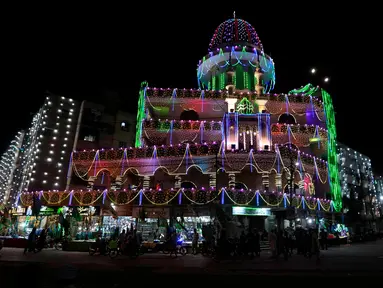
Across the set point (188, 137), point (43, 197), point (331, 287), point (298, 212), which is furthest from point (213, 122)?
point (331, 287)

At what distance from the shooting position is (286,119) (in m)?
37.8

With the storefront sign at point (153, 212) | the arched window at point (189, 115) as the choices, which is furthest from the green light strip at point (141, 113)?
the storefront sign at point (153, 212)

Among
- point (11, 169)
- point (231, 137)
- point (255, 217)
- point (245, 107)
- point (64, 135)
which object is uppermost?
point (64, 135)

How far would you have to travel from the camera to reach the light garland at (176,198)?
27.1 m

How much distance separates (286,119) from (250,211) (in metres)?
15.0

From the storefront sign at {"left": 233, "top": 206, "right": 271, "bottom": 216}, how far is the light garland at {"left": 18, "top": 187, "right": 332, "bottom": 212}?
82 centimetres

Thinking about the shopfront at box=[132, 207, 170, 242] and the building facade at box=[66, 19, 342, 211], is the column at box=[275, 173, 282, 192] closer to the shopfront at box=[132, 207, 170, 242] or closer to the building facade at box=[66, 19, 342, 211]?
the building facade at box=[66, 19, 342, 211]

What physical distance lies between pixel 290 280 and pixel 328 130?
1179 inches

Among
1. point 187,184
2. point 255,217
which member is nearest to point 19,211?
Answer: point 187,184

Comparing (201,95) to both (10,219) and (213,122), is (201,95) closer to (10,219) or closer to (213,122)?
(213,122)

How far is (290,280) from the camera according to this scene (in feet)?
34.6

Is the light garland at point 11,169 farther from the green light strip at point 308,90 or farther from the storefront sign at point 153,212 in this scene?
the green light strip at point 308,90

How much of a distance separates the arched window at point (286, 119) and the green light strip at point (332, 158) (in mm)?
4014

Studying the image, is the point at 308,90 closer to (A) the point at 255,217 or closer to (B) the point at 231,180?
(B) the point at 231,180
